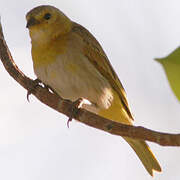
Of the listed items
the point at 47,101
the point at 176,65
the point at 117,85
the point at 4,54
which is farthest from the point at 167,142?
the point at 117,85

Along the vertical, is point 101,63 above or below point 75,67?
below

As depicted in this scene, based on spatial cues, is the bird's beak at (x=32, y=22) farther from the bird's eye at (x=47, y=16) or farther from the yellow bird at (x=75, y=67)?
the bird's eye at (x=47, y=16)

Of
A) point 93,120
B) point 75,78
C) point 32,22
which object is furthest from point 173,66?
point 32,22

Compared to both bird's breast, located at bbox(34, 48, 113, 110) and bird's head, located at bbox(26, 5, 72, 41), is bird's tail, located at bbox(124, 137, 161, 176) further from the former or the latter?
bird's head, located at bbox(26, 5, 72, 41)

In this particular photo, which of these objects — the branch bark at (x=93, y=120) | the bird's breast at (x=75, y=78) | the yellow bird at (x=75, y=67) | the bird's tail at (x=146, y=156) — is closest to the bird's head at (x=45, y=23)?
the yellow bird at (x=75, y=67)

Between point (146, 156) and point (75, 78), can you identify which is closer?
point (75, 78)

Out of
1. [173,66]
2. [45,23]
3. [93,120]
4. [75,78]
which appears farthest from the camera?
[45,23]

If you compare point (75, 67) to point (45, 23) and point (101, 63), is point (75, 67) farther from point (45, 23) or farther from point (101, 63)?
point (45, 23)

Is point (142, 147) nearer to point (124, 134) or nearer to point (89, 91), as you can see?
point (89, 91)
